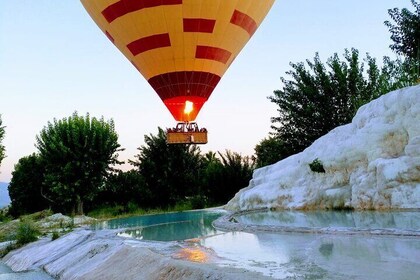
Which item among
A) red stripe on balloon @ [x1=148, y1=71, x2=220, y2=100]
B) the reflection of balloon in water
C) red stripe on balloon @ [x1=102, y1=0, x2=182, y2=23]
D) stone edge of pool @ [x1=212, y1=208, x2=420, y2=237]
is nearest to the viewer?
stone edge of pool @ [x1=212, y1=208, x2=420, y2=237]

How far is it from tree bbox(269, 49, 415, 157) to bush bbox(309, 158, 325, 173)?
13885 mm

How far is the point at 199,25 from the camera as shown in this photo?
1461cm

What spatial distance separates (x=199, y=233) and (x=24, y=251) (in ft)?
18.2

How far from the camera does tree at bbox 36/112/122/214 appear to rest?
2370 cm

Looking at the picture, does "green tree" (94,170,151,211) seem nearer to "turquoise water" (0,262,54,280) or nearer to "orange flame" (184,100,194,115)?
"orange flame" (184,100,194,115)

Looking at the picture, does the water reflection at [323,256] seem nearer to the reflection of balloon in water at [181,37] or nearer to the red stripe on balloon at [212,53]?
the reflection of balloon in water at [181,37]

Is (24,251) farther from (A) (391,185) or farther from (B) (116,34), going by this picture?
(A) (391,185)

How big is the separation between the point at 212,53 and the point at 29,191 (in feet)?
62.6

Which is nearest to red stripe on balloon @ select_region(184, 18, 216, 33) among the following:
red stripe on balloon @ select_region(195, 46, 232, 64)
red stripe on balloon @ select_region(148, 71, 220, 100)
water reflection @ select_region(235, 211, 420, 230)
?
red stripe on balloon @ select_region(195, 46, 232, 64)

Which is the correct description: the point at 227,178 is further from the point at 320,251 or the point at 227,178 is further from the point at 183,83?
the point at 320,251

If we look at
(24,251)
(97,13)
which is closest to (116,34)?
(97,13)

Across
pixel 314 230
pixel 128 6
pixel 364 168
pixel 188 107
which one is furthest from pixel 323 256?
pixel 128 6

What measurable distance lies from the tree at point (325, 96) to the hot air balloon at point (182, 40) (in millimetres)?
14284

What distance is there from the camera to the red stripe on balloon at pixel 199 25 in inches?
569
